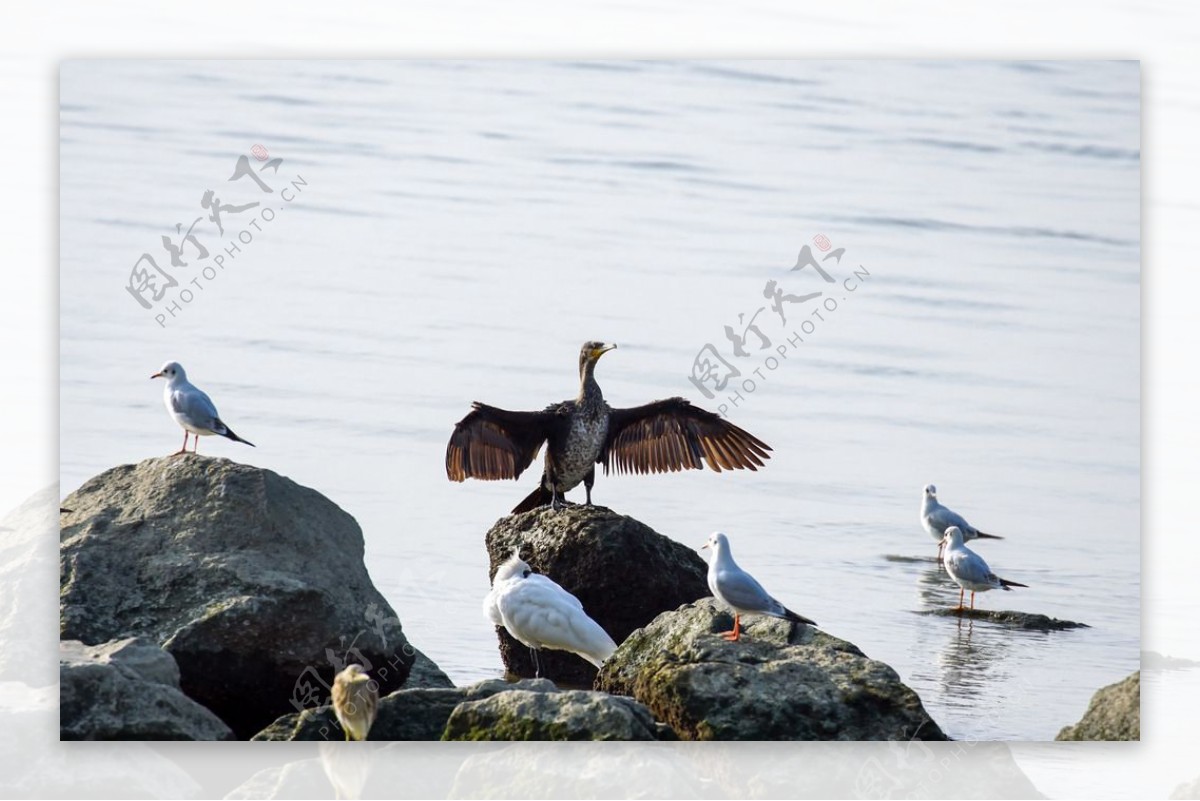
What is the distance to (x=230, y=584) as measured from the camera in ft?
17.7

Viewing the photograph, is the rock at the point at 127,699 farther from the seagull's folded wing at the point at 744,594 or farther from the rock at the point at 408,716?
the seagull's folded wing at the point at 744,594

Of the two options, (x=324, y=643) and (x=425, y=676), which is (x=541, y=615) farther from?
(x=324, y=643)

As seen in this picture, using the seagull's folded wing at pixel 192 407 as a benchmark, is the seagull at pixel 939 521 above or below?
below

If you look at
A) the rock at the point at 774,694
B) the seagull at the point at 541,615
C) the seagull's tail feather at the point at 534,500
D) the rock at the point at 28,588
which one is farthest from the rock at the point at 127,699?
the rock at the point at 774,694

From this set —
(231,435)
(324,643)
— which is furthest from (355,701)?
(231,435)

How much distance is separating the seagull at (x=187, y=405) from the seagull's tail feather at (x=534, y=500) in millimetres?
994

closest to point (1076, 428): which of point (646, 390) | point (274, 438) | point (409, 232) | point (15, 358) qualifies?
point (646, 390)

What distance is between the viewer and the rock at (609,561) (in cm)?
568

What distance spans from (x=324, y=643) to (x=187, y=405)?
0.86m

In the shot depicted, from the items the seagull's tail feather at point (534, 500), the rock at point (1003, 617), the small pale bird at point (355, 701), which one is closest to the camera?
the small pale bird at point (355, 701)

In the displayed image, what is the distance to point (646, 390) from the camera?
5.83m

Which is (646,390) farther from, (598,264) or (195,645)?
(195,645)

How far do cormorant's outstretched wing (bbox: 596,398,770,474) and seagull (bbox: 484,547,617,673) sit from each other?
0.53 metres

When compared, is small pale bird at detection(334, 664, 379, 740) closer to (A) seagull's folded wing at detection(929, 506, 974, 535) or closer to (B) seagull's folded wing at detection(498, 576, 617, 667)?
(B) seagull's folded wing at detection(498, 576, 617, 667)
